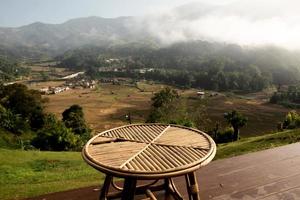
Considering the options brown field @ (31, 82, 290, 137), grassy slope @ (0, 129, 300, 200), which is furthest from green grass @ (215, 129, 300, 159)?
brown field @ (31, 82, 290, 137)

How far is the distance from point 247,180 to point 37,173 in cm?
533

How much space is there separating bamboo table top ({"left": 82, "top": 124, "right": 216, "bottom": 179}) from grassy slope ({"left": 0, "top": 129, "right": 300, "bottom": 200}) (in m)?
2.57

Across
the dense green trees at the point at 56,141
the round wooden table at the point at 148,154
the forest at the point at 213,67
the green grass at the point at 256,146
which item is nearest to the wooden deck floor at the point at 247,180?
the round wooden table at the point at 148,154

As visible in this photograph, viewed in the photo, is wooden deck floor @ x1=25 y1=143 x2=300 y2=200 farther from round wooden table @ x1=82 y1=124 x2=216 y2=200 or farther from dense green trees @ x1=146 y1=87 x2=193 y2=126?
dense green trees @ x1=146 y1=87 x2=193 y2=126

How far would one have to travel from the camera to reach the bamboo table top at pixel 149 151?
224cm

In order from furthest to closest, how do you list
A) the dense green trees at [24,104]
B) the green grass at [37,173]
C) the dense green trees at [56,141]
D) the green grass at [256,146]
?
the dense green trees at [24,104] → the dense green trees at [56,141] → the green grass at [256,146] → the green grass at [37,173]

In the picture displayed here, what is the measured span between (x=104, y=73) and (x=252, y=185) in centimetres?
10954

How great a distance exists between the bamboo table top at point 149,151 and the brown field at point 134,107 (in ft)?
115

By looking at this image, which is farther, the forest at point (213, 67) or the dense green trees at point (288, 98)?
the forest at point (213, 67)

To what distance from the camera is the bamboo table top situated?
2.24 metres

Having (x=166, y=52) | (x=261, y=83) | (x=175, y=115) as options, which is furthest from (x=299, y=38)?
(x=175, y=115)

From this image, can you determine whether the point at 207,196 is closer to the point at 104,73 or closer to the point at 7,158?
the point at 7,158

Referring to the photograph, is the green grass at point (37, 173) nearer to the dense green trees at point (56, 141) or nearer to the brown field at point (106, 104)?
the dense green trees at point (56, 141)

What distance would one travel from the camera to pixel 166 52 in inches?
5955
